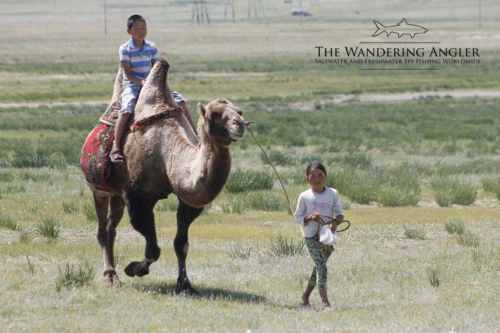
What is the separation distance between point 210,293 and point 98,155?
202 centimetres

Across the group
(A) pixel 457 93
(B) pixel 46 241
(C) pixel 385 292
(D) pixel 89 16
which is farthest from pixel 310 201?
(D) pixel 89 16

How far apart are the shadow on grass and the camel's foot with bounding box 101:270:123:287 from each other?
165mm

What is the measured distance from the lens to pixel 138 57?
32.7ft

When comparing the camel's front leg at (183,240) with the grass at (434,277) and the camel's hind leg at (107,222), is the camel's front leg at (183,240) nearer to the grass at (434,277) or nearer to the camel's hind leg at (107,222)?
the camel's hind leg at (107,222)

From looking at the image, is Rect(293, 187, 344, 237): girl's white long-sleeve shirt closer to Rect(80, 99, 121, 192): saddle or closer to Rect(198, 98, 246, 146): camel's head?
Rect(198, 98, 246, 146): camel's head

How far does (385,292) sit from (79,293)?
309 centimetres

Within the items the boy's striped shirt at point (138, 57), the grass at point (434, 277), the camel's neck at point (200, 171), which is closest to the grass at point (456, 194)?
the grass at point (434, 277)

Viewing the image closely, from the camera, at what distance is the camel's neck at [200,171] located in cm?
807

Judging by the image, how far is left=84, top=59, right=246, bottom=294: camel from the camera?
8.07 metres

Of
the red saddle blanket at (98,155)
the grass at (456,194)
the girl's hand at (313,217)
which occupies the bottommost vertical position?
the grass at (456,194)

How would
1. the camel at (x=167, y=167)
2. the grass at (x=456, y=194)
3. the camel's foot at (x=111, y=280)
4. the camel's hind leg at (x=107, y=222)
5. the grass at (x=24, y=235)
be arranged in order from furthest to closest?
the grass at (x=456, y=194), the grass at (x=24, y=235), the camel's hind leg at (x=107, y=222), the camel's foot at (x=111, y=280), the camel at (x=167, y=167)

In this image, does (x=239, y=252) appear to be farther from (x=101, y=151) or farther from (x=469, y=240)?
(x=469, y=240)

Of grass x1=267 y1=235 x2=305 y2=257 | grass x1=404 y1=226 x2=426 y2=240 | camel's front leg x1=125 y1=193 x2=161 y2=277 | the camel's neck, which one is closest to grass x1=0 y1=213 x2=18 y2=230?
grass x1=267 y1=235 x2=305 y2=257

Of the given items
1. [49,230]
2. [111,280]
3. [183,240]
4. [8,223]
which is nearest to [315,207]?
[183,240]
